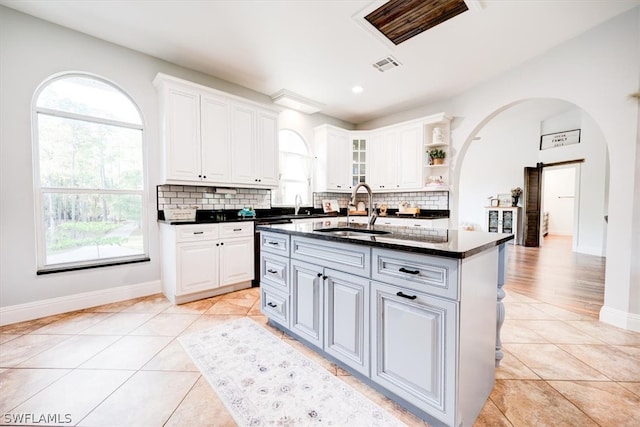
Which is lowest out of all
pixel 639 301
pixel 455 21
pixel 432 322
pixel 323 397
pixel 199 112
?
pixel 323 397

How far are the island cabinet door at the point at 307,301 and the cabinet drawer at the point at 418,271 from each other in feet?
1.60

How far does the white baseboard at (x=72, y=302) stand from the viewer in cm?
241

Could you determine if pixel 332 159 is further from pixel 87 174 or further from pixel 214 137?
pixel 87 174

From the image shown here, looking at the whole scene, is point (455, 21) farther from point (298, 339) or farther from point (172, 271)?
point (172, 271)

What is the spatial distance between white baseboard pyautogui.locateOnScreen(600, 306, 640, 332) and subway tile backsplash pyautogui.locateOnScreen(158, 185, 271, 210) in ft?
13.7

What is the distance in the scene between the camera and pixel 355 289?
1.55 metres

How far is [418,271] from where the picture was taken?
4.11 feet

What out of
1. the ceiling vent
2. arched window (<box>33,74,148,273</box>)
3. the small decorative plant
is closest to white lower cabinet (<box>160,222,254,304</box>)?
arched window (<box>33,74,148,273</box>)

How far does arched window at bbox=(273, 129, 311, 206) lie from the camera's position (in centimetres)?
459

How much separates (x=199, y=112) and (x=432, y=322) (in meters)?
3.28

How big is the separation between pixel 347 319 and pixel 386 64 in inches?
123

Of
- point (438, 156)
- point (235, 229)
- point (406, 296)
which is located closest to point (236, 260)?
point (235, 229)

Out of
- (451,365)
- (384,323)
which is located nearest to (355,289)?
(384,323)

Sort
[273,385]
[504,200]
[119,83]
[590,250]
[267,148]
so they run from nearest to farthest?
[273,385], [119,83], [267,148], [590,250], [504,200]
